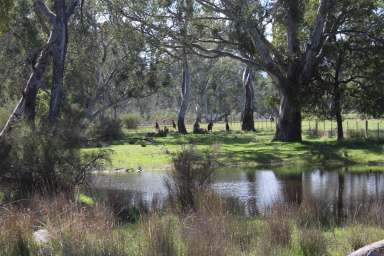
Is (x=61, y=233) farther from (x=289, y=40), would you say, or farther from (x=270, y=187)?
(x=289, y=40)

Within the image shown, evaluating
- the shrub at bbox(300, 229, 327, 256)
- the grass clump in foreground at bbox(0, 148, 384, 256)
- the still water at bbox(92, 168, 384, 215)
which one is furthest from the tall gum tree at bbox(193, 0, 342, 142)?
the shrub at bbox(300, 229, 327, 256)

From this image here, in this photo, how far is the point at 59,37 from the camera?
63.1 ft

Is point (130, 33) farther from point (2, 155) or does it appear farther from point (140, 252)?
point (140, 252)

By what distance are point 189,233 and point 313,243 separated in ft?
6.67

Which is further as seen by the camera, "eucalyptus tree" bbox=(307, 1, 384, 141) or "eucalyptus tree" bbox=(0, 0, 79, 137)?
"eucalyptus tree" bbox=(307, 1, 384, 141)

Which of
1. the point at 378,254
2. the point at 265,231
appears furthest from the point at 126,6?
the point at 378,254

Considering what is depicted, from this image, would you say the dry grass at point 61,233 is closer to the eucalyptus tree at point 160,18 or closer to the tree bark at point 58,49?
the tree bark at point 58,49

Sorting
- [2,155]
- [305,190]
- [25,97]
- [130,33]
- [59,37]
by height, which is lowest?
[305,190]

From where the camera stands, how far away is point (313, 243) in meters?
9.54

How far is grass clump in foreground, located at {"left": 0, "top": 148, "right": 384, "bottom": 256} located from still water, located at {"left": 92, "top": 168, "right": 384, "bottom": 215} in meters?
3.74

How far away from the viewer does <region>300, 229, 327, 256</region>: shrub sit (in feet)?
30.9

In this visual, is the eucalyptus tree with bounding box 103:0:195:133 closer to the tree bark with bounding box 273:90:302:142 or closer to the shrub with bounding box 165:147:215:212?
the tree bark with bounding box 273:90:302:142

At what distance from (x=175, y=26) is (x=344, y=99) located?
11.4m

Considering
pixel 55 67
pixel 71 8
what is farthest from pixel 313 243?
pixel 71 8
